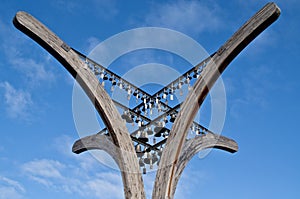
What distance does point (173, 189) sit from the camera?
352cm

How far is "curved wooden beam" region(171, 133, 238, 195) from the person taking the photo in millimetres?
3810

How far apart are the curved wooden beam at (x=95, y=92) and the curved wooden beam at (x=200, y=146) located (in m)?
0.44

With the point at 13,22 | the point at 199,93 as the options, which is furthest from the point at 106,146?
the point at 13,22

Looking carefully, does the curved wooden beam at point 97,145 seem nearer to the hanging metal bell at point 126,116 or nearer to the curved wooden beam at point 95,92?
the curved wooden beam at point 95,92

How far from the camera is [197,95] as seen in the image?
138 inches

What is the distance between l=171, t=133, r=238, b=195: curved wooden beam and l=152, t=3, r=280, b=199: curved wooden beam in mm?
139

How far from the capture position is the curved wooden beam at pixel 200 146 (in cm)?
381

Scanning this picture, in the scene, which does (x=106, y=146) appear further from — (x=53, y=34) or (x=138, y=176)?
(x=53, y=34)

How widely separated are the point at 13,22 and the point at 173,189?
7.45 feet

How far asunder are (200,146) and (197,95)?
106 centimetres

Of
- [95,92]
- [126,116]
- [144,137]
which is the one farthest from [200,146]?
[95,92]

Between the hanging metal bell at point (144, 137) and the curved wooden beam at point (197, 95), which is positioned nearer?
the curved wooden beam at point (197, 95)

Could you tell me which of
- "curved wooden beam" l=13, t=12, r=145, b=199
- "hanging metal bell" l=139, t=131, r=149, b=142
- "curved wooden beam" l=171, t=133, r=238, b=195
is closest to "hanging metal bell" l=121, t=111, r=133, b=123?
"hanging metal bell" l=139, t=131, r=149, b=142

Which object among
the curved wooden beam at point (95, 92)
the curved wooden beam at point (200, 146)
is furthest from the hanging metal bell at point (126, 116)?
the curved wooden beam at point (200, 146)
